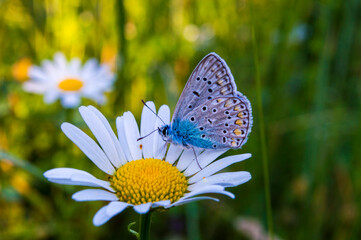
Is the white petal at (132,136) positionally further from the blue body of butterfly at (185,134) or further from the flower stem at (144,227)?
the flower stem at (144,227)

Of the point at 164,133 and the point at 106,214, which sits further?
the point at 164,133

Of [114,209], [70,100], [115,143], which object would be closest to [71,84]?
[70,100]

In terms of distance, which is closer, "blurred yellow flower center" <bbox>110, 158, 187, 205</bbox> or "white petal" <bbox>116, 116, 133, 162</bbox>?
"blurred yellow flower center" <bbox>110, 158, 187, 205</bbox>

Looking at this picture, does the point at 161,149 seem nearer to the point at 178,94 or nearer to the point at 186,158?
the point at 186,158

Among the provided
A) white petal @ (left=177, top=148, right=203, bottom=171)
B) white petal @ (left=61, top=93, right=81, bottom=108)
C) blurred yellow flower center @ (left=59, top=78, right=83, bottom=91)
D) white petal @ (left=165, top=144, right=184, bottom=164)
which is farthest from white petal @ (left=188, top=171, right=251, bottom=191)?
blurred yellow flower center @ (left=59, top=78, right=83, bottom=91)

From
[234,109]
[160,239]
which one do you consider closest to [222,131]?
[234,109]

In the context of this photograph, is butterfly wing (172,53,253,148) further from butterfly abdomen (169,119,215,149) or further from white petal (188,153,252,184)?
white petal (188,153,252,184)
